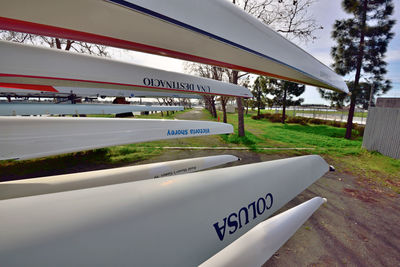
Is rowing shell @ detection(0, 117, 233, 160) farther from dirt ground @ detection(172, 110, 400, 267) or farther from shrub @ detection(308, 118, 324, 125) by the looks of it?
shrub @ detection(308, 118, 324, 125)

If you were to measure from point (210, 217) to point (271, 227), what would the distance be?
1.23 feet

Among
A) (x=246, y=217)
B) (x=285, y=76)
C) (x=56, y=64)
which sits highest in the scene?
(x=56, y=64)

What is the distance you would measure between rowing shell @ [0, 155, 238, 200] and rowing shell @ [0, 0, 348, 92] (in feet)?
4.53

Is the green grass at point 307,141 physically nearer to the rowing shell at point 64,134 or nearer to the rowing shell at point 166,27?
the rowing shell at point 64,134

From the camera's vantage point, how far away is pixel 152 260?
70 centimetres

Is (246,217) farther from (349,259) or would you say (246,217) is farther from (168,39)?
(349,259)

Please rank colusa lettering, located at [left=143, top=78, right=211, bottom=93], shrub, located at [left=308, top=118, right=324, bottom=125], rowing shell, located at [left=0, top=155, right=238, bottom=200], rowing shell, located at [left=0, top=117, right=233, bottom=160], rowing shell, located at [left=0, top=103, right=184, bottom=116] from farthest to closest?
1. shrub, located at [left=308, top=118, right=324, bottom=125]
2. rowing shell, located at [left=0, top=103, right=184, bottom=116]
3. colusa lettering, located at [left=143, top=78, right=211, bottom=93]
4. rowing shell, located at [left=0, top=117, right=233, bottom=160]
5. rowing shell, located at [left=0, top=155, right=238, bottom=200]

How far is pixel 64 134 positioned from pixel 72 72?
1180 mm

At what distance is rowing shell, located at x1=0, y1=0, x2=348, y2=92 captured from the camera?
1.03 meters

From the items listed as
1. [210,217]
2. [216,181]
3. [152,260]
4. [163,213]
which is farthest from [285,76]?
[152,260]

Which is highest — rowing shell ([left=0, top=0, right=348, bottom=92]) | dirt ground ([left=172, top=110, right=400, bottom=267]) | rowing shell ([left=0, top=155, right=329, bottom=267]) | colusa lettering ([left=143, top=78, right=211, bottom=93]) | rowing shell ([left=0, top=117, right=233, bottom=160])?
rowing shell ([left=0, top=0, right=348, bottom=92])

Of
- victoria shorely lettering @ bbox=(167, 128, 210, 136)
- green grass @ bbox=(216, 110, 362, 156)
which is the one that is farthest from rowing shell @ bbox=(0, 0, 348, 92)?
green grass @ bbox=(216, 110, 362, 156)

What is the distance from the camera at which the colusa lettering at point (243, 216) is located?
37.3 inches

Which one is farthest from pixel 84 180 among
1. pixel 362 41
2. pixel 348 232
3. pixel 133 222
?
pixel 362 41
